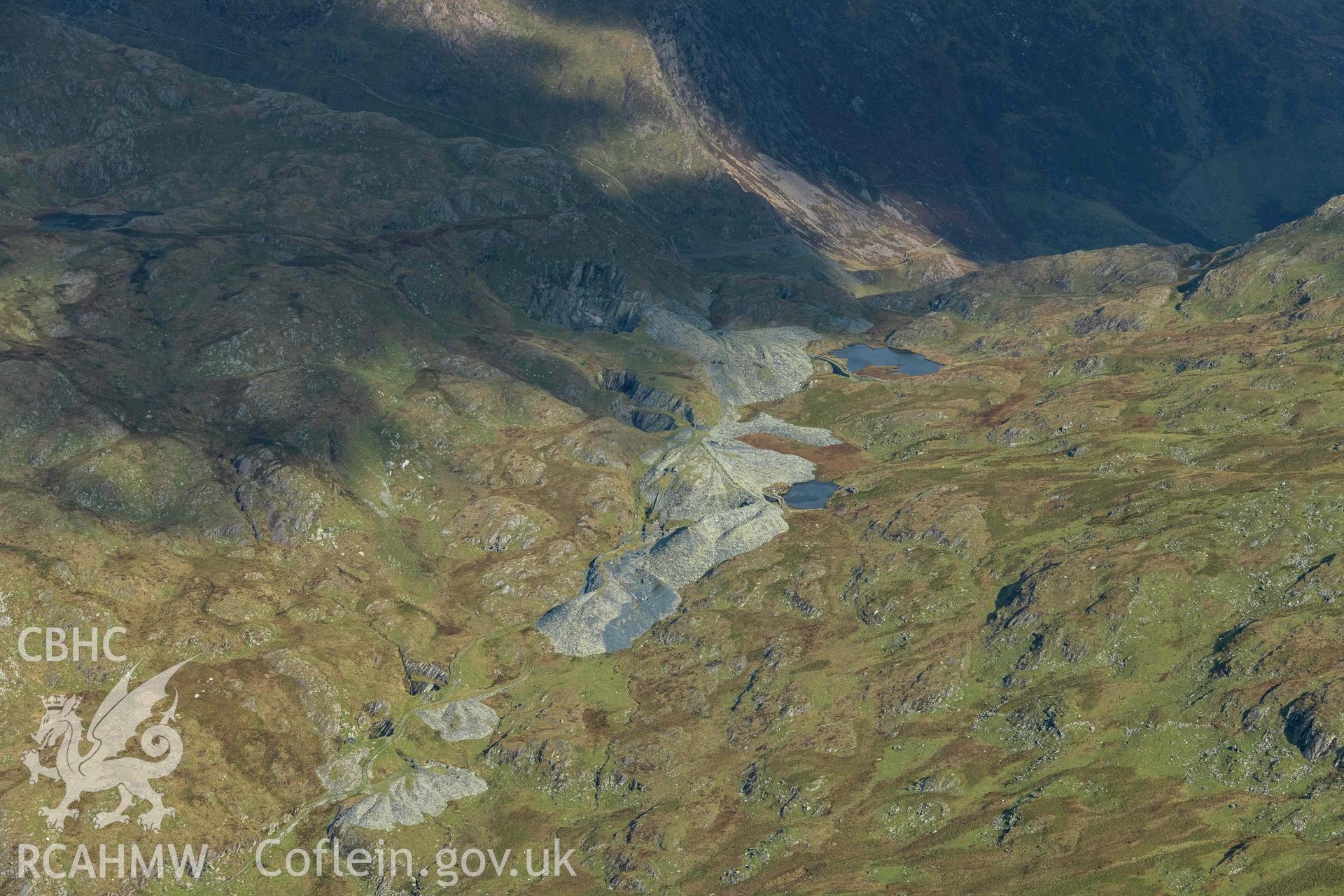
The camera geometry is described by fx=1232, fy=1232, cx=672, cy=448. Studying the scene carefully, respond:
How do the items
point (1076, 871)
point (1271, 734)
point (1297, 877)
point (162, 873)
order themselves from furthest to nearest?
point (162, 873)
point (1271, 734)
point (1076, 871)
point (1297, 877)

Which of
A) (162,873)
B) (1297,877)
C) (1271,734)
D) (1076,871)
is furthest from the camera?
(162,873)

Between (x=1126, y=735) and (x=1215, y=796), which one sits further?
(x=1126, y=735)

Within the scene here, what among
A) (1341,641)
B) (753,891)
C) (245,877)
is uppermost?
(1341,641)

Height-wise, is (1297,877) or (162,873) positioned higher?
(1297,877)

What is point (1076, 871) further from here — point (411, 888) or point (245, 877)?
point (245, 877)

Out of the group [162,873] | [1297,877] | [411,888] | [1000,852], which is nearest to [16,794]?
[162,873]

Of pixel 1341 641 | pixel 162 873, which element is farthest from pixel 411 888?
pixel 1341 641

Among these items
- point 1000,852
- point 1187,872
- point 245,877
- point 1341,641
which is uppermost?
point 1341,641

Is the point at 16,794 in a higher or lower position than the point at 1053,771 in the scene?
lower

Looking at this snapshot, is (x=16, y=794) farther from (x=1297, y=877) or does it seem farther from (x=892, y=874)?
(x=1297, y=877)
